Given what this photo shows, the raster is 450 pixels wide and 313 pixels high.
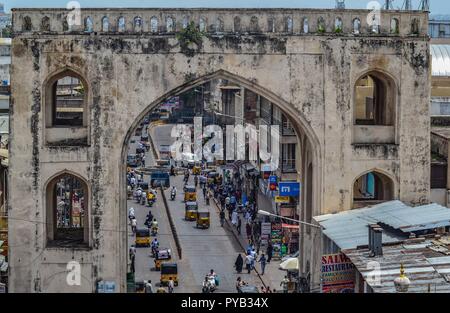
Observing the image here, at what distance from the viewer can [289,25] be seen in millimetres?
29016

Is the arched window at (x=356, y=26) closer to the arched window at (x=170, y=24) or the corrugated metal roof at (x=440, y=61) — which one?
the arched window at (x=170, y=24)

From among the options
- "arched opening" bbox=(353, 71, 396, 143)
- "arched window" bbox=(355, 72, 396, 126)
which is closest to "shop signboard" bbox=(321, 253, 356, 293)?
"arched opening" bbox=(353, 71, 396, 143)

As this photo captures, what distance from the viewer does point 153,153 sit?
8238 centimetres

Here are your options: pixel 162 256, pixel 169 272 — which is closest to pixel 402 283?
pixel 169 272

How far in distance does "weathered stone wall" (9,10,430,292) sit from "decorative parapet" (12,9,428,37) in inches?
2.1

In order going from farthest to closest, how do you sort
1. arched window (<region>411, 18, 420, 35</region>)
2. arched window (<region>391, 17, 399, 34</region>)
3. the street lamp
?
arched window (<region>411, 18, 420, 35</region>) < arched window (<region>391, 17, 399, 34</region>) < the street lamp

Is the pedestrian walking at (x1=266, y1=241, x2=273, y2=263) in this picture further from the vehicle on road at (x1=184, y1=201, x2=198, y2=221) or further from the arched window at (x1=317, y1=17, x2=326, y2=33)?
the arched window at (x1=317, y1=17, x2=326, y2=33)

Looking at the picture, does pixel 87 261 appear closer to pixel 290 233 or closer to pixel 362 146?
pixel 362 146

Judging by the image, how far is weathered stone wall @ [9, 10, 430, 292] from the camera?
1117 inches

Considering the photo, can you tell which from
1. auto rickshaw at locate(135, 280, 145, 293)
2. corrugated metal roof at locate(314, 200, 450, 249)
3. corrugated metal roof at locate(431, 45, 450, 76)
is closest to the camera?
corrugated metal roof at locate(314, 200, 450, 249)

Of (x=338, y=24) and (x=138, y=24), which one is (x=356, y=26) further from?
(x=138, y=24)

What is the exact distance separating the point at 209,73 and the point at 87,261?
19.3ft

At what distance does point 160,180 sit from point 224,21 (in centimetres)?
3710
